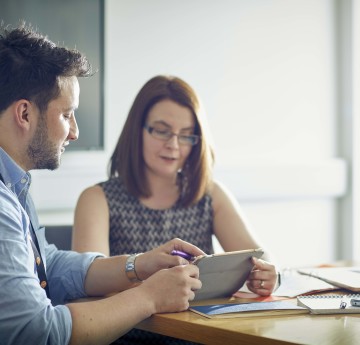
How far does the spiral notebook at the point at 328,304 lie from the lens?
69.5 inches

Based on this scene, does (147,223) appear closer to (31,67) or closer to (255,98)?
(31,67)

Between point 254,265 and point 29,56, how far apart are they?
84cm

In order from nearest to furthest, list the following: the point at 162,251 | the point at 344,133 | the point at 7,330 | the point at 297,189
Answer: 1. the point at 7,330
2. the point at 162,251
3. the point at 297,189
4. the point at 344,133

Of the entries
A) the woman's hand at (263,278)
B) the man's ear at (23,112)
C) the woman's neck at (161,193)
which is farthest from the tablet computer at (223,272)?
the woman's neck at (161,193)

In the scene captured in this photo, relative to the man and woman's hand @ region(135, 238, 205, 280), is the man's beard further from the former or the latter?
woman's hand @ region(135, 238, 205, 280)

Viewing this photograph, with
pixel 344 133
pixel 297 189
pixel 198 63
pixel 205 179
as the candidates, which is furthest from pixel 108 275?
pixel 344 133

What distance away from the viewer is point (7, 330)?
1508 millimetres

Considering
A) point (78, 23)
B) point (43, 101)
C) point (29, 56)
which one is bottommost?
point (43, 101)

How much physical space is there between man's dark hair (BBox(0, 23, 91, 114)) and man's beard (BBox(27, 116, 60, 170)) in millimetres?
50

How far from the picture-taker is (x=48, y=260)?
212cm

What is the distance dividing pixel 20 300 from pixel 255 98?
2.89m

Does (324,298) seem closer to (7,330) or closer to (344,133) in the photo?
(7,330)

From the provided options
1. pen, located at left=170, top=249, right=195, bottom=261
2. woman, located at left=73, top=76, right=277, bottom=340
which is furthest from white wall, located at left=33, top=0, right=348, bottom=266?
pen, located at left=170, top=249, right=195, bottom=261

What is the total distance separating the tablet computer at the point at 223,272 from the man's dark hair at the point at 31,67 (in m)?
0.58
